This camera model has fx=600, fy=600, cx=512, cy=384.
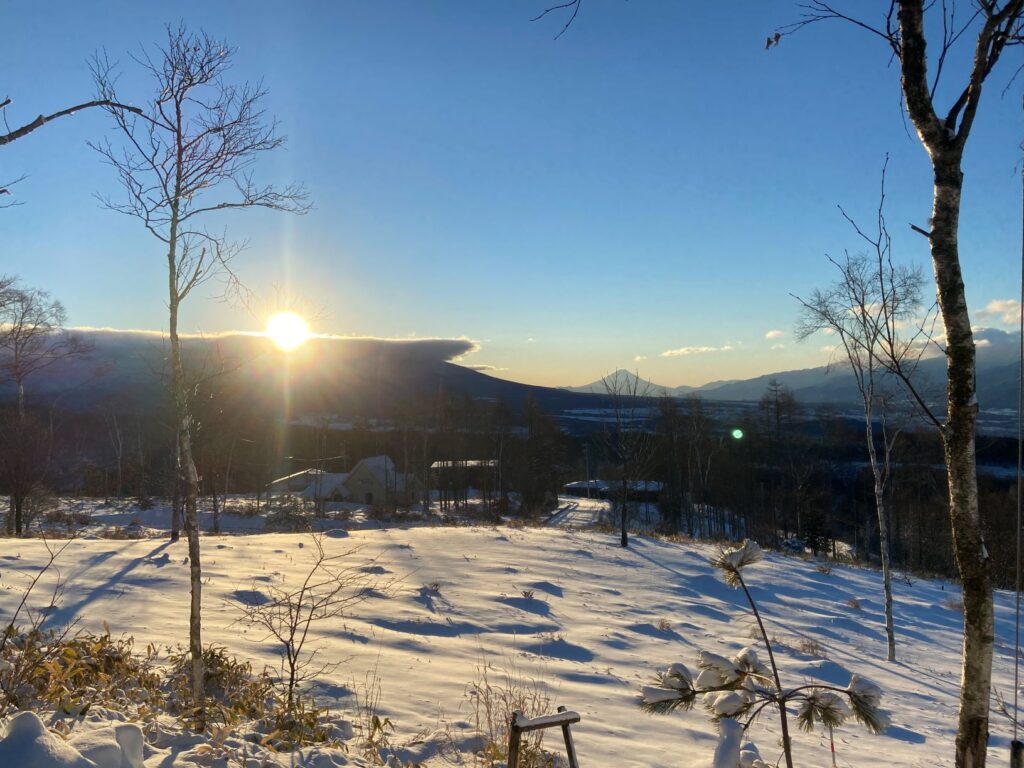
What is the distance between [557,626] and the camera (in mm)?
9430

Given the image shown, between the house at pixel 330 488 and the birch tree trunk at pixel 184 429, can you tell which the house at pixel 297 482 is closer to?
the house at pixel 330 488

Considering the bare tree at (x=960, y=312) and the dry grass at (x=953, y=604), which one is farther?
the dry grass at (x=953, y=604)

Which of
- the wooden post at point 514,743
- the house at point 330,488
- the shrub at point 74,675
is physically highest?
the wooden post at point 514,743

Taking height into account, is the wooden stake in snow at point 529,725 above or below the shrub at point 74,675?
above

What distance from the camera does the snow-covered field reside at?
543 cm

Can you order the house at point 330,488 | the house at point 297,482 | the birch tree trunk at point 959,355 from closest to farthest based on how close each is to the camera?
1. the birch tree trunk at point 959,355
2. the house at point 330,488
3. the house at point 297,482

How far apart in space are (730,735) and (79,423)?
7631cm

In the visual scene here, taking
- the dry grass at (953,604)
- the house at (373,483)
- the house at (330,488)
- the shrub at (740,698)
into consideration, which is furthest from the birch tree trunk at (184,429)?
the house at (330,488)

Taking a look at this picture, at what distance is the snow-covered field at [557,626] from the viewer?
5.43 metres

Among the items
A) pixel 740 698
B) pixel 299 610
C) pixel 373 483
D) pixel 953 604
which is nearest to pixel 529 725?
pixel 740 698

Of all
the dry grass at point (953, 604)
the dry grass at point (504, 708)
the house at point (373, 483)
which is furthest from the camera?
the house at point (373, 483)

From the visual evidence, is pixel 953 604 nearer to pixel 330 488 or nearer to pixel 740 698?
pixel 740 698

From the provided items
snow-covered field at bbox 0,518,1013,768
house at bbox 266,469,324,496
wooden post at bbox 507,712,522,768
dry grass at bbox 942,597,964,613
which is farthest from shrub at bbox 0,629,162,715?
house at bbox 266,469,324,496

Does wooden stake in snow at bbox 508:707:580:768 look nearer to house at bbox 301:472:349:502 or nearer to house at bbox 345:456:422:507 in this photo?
house at bbox 345:456:422:507
